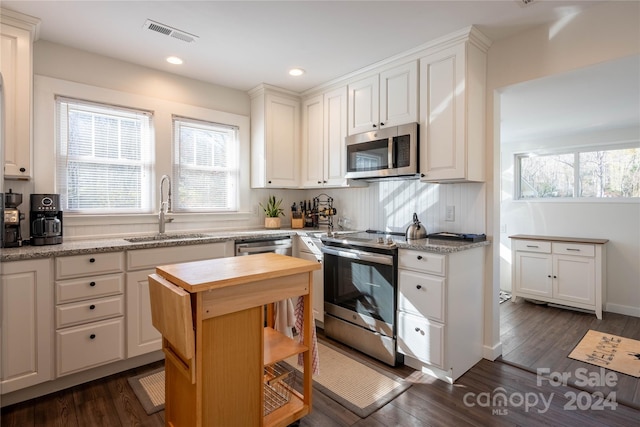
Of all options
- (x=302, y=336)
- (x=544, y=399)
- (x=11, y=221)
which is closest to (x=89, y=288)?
(x=11, y=221)

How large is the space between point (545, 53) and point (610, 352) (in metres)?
2.67

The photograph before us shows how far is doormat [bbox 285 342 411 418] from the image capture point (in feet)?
7.07

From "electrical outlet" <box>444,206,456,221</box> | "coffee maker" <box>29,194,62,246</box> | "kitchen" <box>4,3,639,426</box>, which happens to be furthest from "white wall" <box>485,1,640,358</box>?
"coffee maker" <box>29,194,62,246</box>

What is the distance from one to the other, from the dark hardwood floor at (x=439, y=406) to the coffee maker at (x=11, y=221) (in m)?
1.10

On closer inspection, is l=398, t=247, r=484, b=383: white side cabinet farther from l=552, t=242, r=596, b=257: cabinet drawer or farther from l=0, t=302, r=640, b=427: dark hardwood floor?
l=552, t=242, r=596, b=257: cabinet drawer

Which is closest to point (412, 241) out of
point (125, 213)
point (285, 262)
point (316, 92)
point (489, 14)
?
point (285, 262)

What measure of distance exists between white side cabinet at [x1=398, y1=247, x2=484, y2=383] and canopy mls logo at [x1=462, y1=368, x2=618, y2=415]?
10.1 inches

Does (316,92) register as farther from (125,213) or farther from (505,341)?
(505,341)

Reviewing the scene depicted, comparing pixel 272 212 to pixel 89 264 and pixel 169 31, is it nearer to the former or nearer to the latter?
pixel 89 264

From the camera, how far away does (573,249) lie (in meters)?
4.00

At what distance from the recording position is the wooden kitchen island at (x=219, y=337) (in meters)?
1.44

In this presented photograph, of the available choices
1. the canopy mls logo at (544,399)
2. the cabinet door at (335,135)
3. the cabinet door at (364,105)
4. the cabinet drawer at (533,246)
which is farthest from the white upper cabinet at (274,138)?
the cabinet drawer at (533,246)

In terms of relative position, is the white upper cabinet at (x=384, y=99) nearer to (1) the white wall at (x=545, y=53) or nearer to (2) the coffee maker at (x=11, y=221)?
(1) the white wall at (x=545, y=53)

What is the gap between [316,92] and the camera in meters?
3.81
